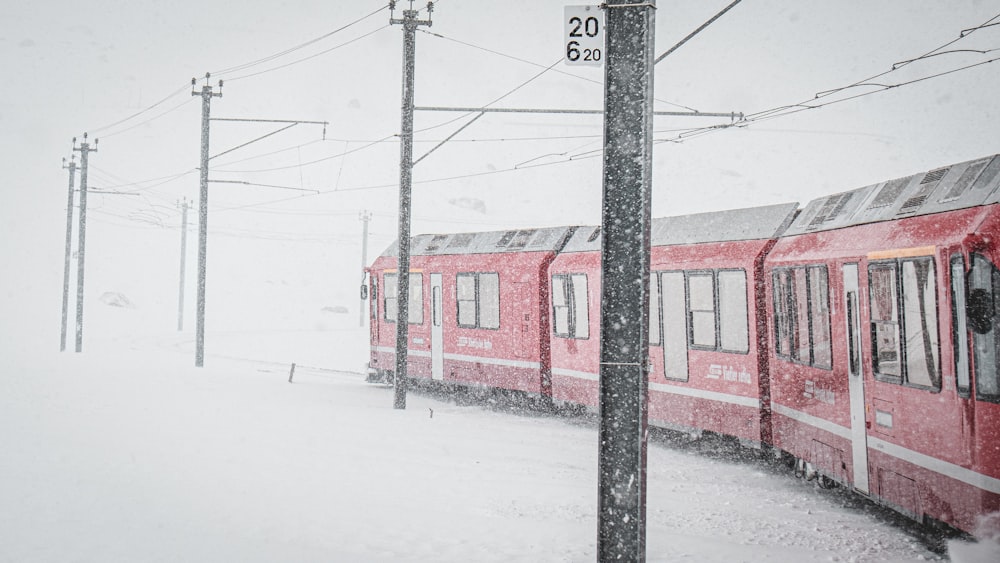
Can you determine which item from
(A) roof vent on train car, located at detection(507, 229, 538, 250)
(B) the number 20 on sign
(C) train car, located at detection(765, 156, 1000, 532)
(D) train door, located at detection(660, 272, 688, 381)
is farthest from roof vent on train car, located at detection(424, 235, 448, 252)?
(B) the number 20 on sign

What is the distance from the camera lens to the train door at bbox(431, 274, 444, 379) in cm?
1562

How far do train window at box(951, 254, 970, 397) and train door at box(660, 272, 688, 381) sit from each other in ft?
15.8

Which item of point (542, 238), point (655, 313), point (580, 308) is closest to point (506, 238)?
point (542, 238)

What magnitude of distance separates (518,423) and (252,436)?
4379 mm

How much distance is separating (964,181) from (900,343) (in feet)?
4.73

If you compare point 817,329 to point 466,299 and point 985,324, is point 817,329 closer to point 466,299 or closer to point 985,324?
→ point 985,324

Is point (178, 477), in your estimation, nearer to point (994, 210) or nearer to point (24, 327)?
point (994, 210)

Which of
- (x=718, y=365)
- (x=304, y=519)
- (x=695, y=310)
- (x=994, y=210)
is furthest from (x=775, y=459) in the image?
(x=304, y=519)

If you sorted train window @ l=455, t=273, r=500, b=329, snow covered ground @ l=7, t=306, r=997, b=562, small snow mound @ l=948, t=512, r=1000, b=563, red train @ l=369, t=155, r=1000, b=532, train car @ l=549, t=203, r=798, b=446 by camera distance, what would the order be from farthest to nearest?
train window @ l=455, t=273, r=500, b=329, train car @ l=549, t=203, r=798, b=446, snow covered ground @ l=7, t=306, r=997, b=562, red train @ l=369, t=155, r=1000, b=532, small snow mound @ l=948, t=512, r=1000, b=563

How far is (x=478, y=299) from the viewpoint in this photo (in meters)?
14.7

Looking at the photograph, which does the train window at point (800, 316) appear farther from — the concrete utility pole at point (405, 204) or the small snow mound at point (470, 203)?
the small snow mound at point (470, 203)

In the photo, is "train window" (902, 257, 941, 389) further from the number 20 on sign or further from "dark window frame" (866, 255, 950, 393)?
the number 20 on sign

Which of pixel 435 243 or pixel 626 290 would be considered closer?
pixel 626 290

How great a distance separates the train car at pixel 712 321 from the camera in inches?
369
